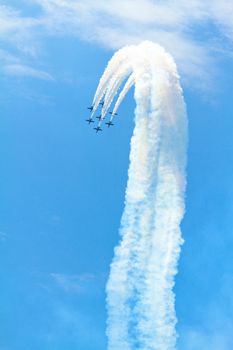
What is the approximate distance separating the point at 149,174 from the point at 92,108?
1864 centimetres

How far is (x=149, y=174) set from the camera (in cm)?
9744

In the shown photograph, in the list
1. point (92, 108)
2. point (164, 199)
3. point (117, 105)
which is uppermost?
point (92, 108)

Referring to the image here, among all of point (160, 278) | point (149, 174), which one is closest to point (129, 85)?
point (149, 174)

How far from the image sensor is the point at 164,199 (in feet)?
319

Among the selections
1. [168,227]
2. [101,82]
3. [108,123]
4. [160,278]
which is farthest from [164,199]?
[108,123]

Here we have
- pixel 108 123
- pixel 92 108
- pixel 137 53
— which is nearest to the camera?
pixel 137 53

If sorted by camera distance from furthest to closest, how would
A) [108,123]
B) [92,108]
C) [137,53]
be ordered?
[108,123], [92,108], [137,53]

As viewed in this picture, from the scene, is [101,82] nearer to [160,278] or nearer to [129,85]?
[129,85]

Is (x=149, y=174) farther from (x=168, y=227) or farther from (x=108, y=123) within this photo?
(x=108, y=123)

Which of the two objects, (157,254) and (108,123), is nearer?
(157,254)

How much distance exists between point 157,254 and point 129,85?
2183 centimetres

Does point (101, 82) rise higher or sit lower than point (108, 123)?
lower

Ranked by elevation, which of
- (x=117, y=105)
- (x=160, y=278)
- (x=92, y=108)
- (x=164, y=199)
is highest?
(x=92, y=108)

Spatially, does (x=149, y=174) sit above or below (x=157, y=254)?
above
